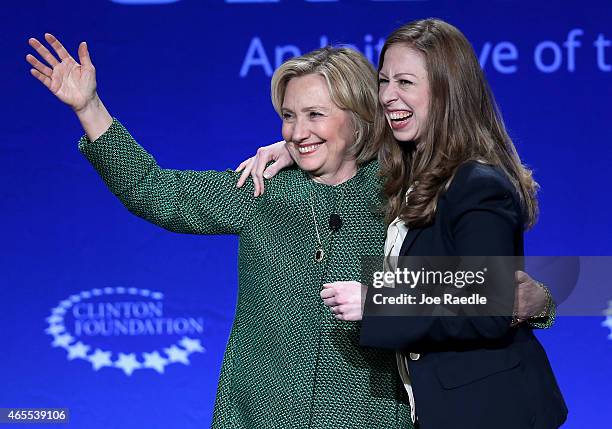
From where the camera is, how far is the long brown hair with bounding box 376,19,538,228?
1926mm

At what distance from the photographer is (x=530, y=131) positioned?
356 centimetres

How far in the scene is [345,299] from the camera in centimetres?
188

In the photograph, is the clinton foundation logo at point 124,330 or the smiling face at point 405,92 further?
the clinton foundation logo at point 124,330

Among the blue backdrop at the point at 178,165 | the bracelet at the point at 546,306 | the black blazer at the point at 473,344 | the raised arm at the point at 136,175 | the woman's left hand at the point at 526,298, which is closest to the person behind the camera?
the black blazer at the point at 473,344

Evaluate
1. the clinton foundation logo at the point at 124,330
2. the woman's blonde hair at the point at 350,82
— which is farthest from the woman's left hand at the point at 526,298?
the clinton foundation logo at the point at 124,330

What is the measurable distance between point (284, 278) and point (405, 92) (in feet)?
1.51

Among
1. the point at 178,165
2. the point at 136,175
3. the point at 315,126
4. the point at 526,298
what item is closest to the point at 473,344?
the point at 526,298

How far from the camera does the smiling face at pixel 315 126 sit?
2.22 m

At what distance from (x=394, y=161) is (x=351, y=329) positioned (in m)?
0.35

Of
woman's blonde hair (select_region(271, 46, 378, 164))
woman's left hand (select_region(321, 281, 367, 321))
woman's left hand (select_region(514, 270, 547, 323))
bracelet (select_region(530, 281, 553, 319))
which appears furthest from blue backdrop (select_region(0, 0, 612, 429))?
woman's left hand (select_region(321, 281, 367, 321))

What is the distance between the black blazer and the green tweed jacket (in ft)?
0.73

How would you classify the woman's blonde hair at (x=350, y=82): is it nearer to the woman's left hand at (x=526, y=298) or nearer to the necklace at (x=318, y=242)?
the necklace at (x=318, y=242)

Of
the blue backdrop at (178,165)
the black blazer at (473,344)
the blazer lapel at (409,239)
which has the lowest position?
the black blazer at (473,344)

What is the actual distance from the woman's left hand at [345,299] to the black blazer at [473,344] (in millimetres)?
19
